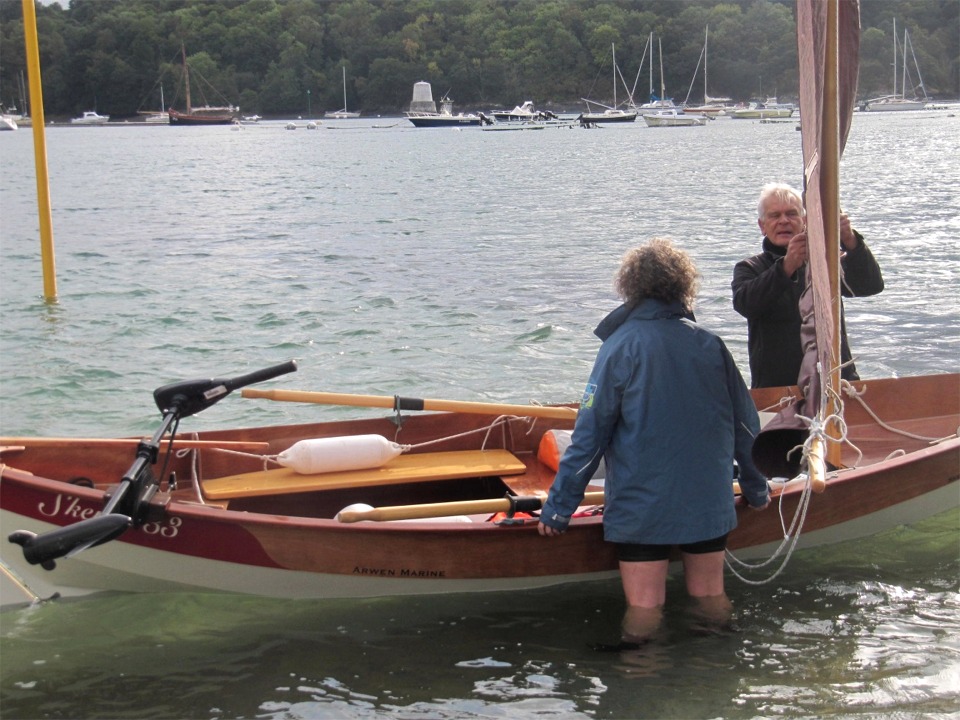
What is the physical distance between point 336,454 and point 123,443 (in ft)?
3.81

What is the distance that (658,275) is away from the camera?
4840 mm

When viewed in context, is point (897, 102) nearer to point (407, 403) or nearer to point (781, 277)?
point (781, 277)

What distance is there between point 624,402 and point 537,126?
10453cm

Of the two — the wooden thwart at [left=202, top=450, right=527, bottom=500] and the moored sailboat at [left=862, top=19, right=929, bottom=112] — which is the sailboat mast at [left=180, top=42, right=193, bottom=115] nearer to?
the moored sailboat at [left=862, top=19, right=929, bottom=112]

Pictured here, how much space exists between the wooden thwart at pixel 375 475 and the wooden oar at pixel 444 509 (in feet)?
3.00

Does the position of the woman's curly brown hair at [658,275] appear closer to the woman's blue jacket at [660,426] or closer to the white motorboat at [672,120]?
the woman's blue jacket at [660,426]

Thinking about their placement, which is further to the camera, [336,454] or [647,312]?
[336,454]

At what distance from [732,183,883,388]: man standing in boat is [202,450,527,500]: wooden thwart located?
5.32ft

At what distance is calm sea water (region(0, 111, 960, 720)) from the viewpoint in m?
5.36

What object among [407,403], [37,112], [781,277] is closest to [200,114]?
[37,112]

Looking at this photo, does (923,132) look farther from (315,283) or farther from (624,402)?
(624,402)

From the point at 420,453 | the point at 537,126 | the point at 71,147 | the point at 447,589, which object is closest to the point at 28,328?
the point at 420,453

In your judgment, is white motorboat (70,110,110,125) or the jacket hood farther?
white motorboat (70,110,110,125)

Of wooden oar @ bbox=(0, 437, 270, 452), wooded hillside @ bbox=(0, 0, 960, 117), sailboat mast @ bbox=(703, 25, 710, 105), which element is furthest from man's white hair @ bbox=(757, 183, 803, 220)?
sailboat mast @ bbox=(703, 25, 710, 105)
